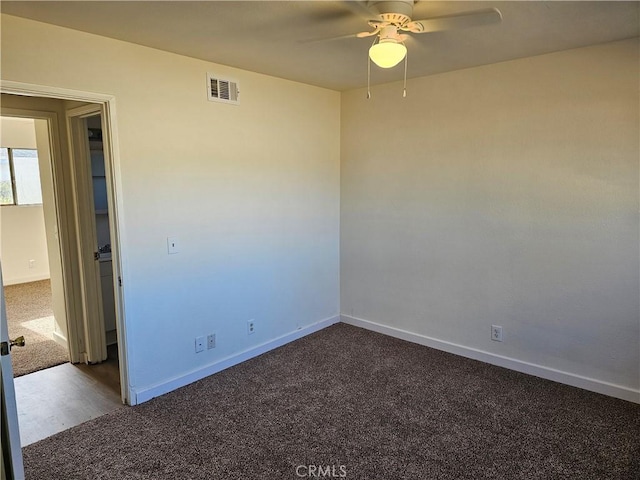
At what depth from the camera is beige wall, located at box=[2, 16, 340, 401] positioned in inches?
105

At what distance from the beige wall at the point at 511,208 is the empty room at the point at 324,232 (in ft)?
0.05

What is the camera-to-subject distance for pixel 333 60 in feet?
10.2

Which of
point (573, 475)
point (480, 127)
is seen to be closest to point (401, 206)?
point (480, 127)

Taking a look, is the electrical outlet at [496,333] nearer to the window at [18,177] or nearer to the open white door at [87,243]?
the open white door at [87,243]

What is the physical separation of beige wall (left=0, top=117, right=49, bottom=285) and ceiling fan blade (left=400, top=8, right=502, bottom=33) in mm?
6662

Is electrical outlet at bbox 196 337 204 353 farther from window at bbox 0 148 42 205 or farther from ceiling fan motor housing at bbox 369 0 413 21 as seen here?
window at bbox 0 148 42 205

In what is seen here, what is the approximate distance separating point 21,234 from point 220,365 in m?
5.08

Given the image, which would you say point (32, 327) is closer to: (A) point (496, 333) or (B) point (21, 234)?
(B) point (21, 234)

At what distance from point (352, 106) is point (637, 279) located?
285 cm

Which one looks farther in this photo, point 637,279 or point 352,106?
point 352,106

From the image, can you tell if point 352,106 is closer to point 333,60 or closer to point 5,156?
point 333,60

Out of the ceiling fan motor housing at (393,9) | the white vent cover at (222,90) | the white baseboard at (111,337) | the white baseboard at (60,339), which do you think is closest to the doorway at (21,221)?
the white baseboard at (60,339)

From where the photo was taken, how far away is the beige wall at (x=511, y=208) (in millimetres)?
2896

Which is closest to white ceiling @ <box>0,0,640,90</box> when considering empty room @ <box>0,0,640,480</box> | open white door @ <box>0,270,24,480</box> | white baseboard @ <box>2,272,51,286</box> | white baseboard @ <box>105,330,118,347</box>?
empty room @ <box>0,0,640,480</box>
